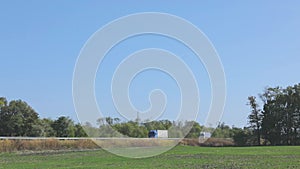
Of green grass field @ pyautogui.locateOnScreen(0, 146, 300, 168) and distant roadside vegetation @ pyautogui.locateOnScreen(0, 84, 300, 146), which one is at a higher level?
distant roadside vegetation @ pyautogui.locateOnScreen(0, 84, 300, 146)

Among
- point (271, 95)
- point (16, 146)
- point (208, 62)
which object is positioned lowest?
point (16, 146)

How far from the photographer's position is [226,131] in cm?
10250

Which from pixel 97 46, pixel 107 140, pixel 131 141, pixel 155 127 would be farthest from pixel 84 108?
pixel 155 127

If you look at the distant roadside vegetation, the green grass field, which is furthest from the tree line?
the green grass field

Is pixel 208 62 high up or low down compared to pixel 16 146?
up

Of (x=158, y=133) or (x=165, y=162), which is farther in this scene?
(x=158, y=133)

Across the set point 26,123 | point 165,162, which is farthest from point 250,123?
point 165,162

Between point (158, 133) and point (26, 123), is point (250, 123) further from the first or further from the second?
point (26, 123)

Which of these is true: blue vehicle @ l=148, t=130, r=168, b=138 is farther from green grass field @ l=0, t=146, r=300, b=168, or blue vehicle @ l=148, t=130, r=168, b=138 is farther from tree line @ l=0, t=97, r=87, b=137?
green grass field @ l=0, t=146, r=300, b=168

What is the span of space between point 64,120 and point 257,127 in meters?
36.8

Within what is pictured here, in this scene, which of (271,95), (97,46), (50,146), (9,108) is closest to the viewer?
(97,46)

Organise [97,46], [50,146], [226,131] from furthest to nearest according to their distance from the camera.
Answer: [226,131], [50,146], [97,46]

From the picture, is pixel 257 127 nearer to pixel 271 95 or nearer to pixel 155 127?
pixel 271 95

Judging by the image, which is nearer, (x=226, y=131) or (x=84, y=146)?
(x=84, y=146)
